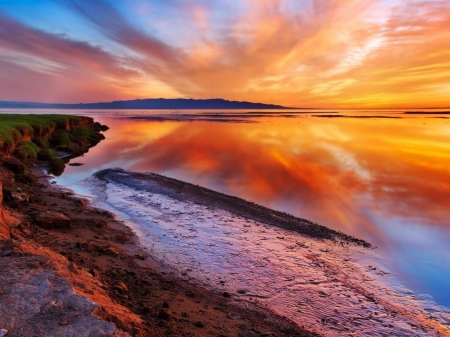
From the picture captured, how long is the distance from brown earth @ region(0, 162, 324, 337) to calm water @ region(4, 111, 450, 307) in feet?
16.2

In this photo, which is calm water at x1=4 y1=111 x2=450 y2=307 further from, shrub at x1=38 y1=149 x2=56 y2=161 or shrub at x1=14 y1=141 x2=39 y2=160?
shrub at x1=14 y1=141 x2=39 y2=160

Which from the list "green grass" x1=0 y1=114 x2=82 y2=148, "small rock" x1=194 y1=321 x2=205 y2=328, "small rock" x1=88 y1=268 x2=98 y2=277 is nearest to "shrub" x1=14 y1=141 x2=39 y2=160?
"green grass" x1=0 y1=114 x2=82 y2=148

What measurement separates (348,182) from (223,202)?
8.43m

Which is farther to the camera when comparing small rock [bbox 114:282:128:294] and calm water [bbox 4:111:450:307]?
calm water [bbox 4:111:450:307]

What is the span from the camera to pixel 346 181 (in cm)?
1784

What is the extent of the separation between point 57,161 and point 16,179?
682 cm

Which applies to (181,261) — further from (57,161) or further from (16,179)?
(57,161)

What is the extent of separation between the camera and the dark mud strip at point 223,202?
10484 mm

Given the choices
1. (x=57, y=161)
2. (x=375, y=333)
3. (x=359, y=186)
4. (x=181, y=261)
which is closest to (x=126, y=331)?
(x=181, y=261)

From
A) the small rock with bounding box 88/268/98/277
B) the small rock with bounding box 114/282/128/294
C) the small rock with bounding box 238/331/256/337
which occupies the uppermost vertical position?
the small rock with bounding box 88/268/98/277

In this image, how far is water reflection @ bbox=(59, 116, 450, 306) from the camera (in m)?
9.99

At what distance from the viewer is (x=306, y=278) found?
7.50 m

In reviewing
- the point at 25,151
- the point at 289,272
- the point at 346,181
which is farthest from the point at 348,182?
the point at 25,151

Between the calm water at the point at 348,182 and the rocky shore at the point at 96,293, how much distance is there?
5133mm
